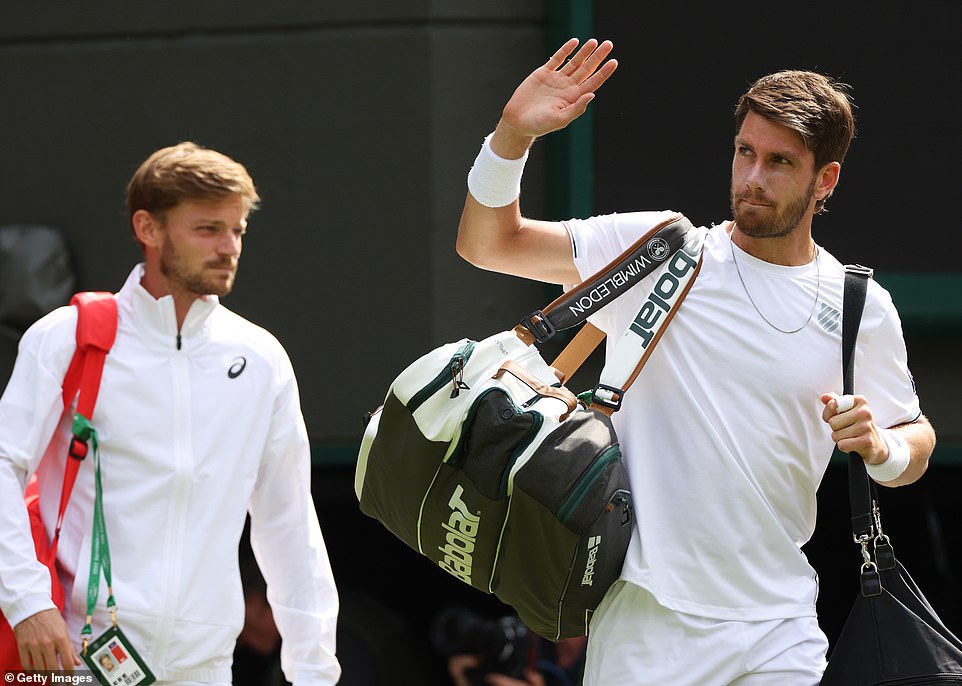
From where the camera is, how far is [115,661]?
3.51 metres

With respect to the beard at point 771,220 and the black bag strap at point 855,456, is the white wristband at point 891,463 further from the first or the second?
the beard at point 771,220

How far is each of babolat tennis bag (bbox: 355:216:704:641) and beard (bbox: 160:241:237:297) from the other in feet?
3.28

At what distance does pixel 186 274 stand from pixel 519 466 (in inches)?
55.5

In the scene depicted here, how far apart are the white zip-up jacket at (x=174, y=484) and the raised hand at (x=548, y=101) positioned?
1.22m

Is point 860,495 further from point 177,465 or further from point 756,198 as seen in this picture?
point 177,465

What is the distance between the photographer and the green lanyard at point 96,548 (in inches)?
138

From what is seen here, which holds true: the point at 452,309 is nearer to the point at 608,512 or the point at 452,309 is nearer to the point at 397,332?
the point at 397,332

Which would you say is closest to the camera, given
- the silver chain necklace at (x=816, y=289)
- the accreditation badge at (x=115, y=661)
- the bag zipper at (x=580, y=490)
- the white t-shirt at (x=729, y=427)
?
the bag zipper at (x=580, y=490)

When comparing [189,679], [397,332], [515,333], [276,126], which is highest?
[276,126]

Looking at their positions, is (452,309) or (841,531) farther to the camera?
(841,531)

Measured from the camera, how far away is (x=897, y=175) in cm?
583

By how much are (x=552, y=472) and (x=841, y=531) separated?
15.9 feet

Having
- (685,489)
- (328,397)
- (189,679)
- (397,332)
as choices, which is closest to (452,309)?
(397,332)

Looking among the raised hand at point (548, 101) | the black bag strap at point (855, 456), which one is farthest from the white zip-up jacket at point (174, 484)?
the black bag strap at point (855, 456)
